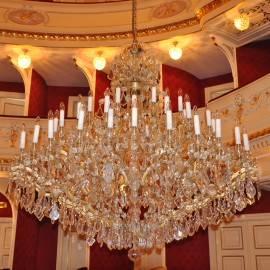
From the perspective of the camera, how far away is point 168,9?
28.8 ft

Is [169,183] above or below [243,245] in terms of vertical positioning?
above

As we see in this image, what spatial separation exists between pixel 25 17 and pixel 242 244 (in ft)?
21.9

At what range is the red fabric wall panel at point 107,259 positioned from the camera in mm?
8766

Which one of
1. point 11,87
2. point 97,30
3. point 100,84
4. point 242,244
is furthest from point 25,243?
point 97,30

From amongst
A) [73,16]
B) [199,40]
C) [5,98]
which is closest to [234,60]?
[199,40]

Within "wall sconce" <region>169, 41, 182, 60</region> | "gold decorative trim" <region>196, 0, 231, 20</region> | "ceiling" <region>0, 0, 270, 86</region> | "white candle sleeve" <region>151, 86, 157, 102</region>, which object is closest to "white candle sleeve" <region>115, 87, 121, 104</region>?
"white candle sleeve" <region>151, 86, 157, 102</region>

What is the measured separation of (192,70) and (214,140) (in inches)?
228

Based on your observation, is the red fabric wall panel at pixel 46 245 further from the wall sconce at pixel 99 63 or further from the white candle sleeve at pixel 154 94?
the white candle sleeve at pixel 154 94

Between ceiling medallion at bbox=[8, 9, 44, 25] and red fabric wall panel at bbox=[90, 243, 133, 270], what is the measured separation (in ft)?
16.7

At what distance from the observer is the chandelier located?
4297 mm

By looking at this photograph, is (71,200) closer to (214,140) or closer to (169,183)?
(169,183)

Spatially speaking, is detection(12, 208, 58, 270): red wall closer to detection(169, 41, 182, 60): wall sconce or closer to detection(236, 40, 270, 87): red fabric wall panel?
detection(169, 41, 182, 60): wall sconce

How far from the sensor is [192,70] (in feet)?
32.7

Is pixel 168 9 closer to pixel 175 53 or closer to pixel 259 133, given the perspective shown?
pixel 175 53
